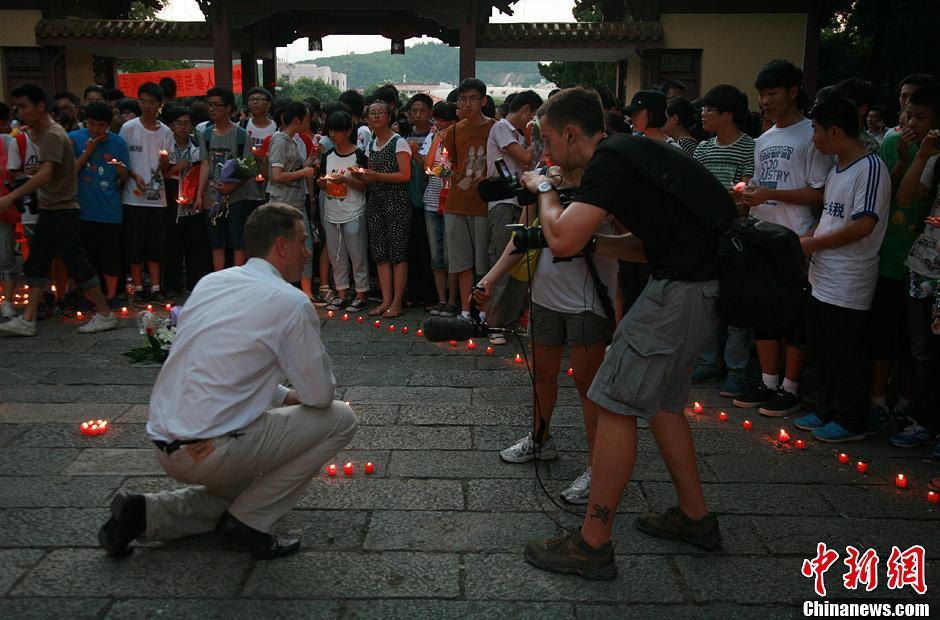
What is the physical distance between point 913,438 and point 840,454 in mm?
516

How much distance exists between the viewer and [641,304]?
3494mm

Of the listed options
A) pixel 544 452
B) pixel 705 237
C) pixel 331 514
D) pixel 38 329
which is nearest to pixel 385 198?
pixel 38 329

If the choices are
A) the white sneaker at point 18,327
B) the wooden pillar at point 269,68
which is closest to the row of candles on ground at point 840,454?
the white sneaker at point 18,327

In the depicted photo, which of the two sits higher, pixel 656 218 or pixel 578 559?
pixel 656 218

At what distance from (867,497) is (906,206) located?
1815mm

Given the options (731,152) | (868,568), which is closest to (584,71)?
(731,152)

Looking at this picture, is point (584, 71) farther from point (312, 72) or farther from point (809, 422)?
point (312, 72)

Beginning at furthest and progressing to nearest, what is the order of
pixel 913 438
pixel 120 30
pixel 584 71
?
pixel 584 71 < pixel 120 30 < pixel 913 438

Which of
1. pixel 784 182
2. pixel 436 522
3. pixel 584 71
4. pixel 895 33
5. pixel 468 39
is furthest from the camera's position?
pixel 584 71

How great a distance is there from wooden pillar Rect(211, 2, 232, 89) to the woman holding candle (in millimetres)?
9759

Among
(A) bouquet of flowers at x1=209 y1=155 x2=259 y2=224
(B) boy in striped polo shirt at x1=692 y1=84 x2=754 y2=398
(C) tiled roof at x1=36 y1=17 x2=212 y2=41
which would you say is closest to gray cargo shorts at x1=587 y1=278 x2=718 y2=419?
(B) boy in striped polo shirt at x1=692 y1=84 x2=754 y2=398

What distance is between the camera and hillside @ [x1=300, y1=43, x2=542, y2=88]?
106 m

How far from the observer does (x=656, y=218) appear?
133 inches

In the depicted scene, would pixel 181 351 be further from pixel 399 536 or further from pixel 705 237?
pixel 705 237
